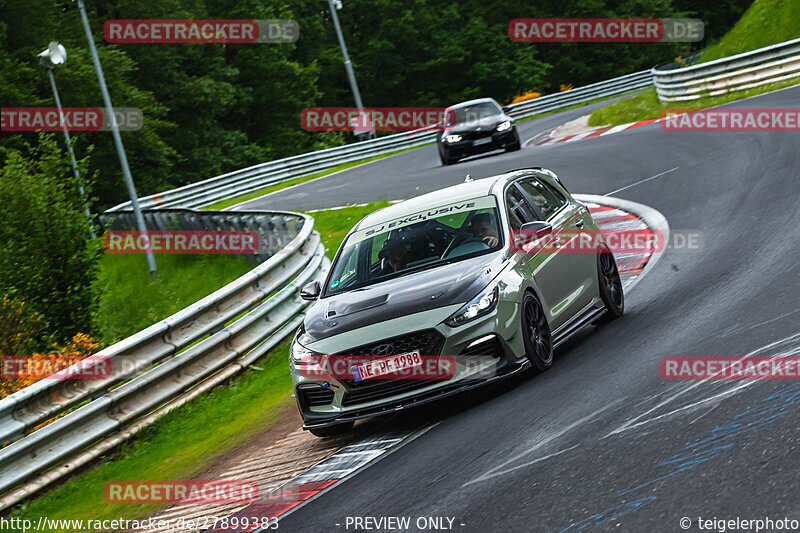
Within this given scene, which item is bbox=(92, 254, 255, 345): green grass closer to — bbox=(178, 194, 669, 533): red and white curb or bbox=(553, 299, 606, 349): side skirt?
bbox=(178, 194, 669, 533): red and white curb

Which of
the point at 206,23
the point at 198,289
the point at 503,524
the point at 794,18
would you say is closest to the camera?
the point at 503,524

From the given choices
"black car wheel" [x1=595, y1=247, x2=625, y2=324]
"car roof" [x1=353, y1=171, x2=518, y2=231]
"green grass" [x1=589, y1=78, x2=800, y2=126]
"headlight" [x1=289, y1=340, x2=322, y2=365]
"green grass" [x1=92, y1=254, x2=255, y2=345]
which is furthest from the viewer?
"green grass" [x1=589, y1=78, x2=800, y2=126]

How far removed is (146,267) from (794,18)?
18.4m

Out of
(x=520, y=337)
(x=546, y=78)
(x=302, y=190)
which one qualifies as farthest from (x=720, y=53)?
(x=546, y=78)

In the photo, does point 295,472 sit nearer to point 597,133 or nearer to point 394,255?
point 394,255

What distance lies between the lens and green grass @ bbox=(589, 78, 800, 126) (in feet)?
84.2

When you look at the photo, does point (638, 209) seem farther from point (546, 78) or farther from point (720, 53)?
point (546, 78)

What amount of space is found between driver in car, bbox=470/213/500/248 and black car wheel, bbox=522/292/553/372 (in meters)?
0.63

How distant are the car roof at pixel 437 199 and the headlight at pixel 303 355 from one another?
5.48ft

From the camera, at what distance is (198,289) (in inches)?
888

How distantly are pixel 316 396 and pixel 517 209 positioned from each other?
250cm

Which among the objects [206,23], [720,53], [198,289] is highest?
[206,23]

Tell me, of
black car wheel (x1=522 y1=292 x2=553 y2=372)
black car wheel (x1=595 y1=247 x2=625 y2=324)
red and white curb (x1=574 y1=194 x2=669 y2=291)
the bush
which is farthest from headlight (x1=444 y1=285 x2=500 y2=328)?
the bush

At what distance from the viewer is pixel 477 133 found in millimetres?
26984
